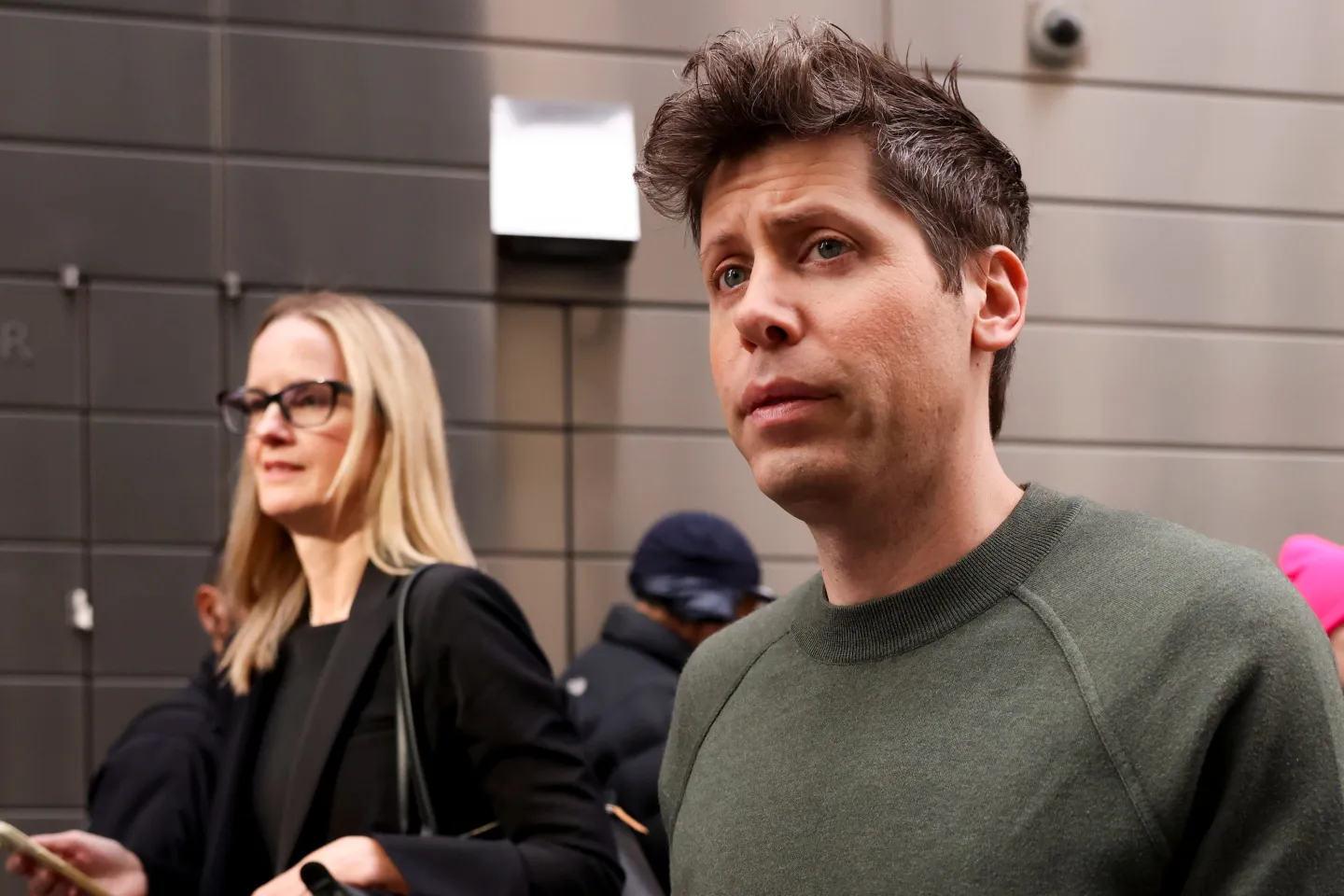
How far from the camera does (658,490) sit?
5922 mm

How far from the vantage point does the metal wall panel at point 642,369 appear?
5.92 meters

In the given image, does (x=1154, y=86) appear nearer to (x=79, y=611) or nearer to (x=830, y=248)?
(x=79, y=611)

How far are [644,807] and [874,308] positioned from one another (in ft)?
7.16

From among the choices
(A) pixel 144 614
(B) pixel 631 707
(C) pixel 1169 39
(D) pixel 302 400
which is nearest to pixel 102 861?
(D) pixel 302 400

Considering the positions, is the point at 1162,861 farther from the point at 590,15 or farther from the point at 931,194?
the point at 590,15

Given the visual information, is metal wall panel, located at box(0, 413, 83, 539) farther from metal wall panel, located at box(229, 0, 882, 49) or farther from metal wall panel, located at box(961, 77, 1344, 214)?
metal wall panel, located at box(961, 77, 1344, 214)

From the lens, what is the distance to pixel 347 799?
245 centimetres

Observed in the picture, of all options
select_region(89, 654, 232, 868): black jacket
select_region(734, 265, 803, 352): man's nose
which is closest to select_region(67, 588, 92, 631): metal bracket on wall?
select_region(89, 654, 232, 868): black jacket

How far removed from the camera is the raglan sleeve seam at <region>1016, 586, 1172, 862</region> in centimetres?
130

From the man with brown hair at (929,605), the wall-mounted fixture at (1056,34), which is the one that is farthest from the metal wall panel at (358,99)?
the man with brown hair at (929,605)

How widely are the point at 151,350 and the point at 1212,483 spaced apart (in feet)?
14.9

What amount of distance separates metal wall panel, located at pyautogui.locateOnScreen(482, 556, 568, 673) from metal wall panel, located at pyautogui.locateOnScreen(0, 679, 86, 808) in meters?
1.69

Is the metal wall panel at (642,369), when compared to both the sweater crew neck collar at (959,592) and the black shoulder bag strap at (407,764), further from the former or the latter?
the sweater crew neck collar at (959,592)

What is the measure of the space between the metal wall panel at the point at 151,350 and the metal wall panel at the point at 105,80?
0.65 m
